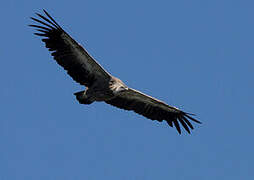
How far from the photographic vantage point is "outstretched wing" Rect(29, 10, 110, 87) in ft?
71.1

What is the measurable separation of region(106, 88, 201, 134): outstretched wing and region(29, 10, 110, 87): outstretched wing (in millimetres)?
1602

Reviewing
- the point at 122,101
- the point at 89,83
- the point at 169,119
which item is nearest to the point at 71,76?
the point at 89,83

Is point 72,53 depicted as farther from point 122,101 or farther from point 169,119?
point 169,119

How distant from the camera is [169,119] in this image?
24.5m

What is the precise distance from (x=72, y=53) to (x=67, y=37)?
68cm

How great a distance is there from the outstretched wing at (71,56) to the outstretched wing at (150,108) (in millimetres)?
1602

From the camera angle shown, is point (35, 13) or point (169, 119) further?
point (169, 119)

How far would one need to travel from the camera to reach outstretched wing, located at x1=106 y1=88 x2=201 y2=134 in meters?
23.6

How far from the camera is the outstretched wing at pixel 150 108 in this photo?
23609 mm

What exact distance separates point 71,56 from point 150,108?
13.7 feet

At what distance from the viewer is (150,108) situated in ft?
79.3

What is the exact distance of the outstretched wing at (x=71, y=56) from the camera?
21.7 m

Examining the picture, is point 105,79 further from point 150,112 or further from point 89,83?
point 150,112

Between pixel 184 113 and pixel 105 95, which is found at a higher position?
pixel 184 113
